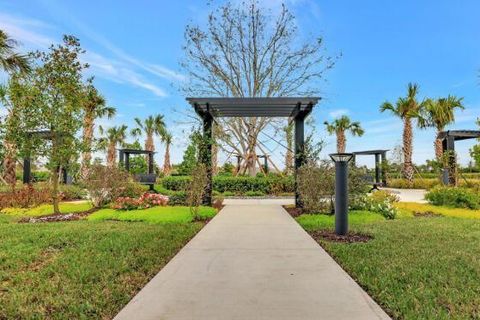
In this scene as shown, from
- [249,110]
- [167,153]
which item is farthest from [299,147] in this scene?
[167,153]

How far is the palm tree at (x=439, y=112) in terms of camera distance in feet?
69.4

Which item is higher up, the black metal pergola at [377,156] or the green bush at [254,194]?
the black metal pergola at [377,156]

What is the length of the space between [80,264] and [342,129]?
28.5 m

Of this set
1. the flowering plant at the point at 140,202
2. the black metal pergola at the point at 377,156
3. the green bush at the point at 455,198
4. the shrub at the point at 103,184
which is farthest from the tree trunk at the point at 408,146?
the shrub at the point at 103,184

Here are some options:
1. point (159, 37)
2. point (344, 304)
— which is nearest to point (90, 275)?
point (344, 304)

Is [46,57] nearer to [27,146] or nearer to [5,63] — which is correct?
[27,146]

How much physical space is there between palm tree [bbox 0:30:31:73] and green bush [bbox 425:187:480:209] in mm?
16422

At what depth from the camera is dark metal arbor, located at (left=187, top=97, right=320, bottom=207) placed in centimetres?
924

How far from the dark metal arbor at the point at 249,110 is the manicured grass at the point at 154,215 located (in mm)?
1446

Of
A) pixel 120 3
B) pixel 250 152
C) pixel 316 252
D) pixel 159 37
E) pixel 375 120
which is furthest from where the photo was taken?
Result: pixel 375 120

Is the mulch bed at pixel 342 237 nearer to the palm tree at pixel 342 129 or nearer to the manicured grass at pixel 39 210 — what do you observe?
the manicured grass at pixel 39 210

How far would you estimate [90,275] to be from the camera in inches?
158

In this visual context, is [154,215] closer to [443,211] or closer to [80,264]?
[80,264]

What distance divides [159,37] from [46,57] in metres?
3.35
